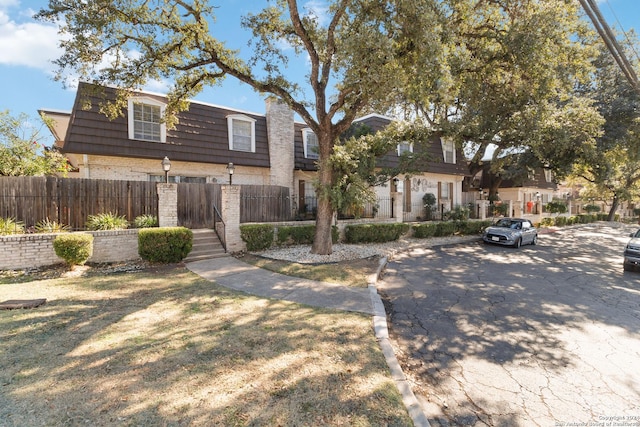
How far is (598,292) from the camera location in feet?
23.9

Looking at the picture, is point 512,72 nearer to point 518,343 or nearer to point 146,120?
point 518,343

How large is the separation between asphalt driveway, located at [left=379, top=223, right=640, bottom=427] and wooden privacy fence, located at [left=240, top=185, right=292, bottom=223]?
6.73m

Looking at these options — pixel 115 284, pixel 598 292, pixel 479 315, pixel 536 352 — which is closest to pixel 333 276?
pixel 479 315

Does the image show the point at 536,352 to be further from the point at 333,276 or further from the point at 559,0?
the point at 559,0

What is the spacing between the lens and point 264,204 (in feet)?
44.9

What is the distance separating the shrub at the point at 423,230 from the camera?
628 inches

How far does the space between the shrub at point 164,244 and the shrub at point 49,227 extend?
267 cm

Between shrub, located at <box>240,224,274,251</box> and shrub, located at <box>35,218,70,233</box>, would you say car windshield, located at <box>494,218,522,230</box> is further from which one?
shrub, located at <box>35,218,70,233</box>

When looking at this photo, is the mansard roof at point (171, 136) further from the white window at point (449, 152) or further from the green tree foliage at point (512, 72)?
the white window at point (449, 152)

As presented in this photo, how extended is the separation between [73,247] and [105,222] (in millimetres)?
1795

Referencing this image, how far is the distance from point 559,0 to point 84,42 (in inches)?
618

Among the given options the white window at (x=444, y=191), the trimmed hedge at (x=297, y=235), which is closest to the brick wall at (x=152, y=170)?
the trimmed hedge at (x=297, y=235)

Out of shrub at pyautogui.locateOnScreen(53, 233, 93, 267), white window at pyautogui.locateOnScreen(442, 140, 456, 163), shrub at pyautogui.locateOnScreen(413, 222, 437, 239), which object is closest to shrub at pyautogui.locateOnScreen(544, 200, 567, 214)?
white window at pyautogui.locateOnScreen(442, 140, 456, 163)

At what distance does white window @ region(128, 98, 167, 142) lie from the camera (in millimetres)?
13008
